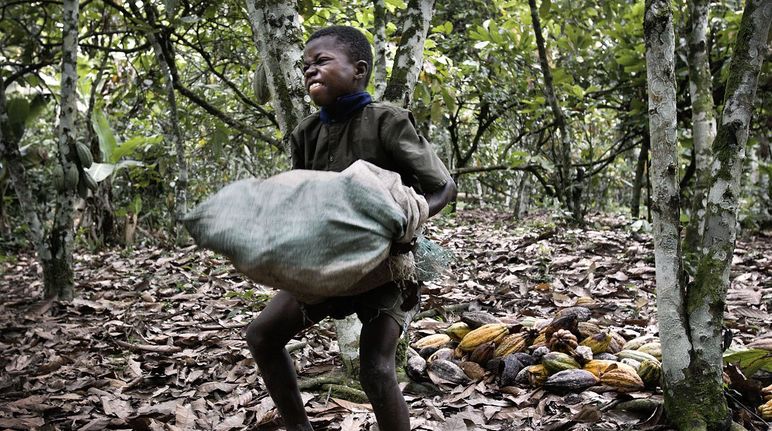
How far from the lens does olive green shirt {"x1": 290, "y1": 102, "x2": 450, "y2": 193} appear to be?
2.00 meters

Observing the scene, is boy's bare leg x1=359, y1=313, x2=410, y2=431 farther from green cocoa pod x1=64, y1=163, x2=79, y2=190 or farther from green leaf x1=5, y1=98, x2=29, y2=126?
green leaf x1=5, y1=98, x2=29, y2=126

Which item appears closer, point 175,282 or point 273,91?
point 273,91

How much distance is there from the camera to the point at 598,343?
3154 mm

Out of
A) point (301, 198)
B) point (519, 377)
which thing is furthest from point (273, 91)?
point (519, 377)

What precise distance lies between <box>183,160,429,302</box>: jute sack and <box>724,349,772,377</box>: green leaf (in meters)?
1.74

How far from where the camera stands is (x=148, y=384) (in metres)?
3.27

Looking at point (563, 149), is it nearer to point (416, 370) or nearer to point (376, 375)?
point (416, 370)

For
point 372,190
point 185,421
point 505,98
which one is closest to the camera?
point 372,190

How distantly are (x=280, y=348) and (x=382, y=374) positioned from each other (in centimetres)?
42

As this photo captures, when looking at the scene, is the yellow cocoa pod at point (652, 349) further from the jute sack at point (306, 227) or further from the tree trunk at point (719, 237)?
the jute sack at point (306, 227)

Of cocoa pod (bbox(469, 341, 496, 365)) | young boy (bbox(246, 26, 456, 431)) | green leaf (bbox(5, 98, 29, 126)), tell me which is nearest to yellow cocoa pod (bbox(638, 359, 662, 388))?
cocoa pod (bbox(469, 341, 496, 365))

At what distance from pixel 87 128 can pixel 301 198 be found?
248 inches

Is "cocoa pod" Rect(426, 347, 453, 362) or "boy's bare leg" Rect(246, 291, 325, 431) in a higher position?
"boy's bare leg" Rect(246, 291, 325, 431)

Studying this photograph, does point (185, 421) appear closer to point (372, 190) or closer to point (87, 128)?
point (372, 190)
